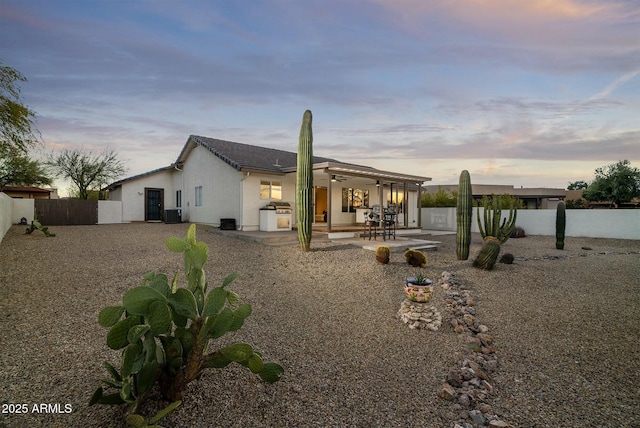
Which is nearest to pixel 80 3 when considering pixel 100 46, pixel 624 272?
pixel 100 46

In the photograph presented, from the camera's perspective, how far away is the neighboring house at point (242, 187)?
44.9 feet

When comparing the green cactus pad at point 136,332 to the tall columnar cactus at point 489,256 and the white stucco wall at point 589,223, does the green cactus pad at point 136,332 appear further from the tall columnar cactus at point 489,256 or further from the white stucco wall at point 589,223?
the white stucco wall at point 589,223

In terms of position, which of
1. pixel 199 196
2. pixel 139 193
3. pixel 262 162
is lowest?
pixel 199 196

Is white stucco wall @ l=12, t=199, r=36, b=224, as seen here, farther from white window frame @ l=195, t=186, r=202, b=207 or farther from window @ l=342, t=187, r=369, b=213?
window @ l=342, t=187, r=369, b=213

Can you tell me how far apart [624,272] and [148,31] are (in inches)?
560

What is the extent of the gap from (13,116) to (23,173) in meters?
24.9

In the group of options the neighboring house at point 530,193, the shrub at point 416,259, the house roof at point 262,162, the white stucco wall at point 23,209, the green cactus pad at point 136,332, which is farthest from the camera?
the neighboring house at point 530,193

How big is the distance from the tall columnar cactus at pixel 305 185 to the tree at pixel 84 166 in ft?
76.2

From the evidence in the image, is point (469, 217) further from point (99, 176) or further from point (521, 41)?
point (99, 176)

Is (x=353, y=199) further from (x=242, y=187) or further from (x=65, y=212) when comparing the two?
(x=65, y=212)

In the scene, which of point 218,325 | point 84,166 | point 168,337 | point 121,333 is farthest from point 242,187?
point 84,166

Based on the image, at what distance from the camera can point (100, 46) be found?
8.92 metres

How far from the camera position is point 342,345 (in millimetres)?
3850

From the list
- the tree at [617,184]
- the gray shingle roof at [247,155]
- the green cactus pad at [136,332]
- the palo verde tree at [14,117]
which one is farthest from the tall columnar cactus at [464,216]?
the tree at [617,184]
